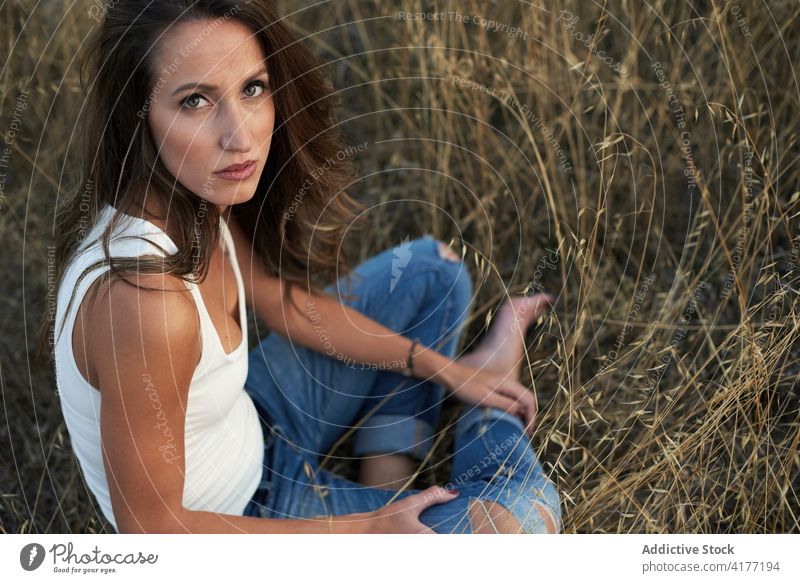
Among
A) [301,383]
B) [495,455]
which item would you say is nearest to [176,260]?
[301,383]

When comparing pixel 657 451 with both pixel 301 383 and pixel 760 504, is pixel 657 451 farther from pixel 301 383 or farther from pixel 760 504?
pixel 301 383

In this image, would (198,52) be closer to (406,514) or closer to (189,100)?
(189,100)

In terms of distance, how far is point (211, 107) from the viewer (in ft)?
3.35

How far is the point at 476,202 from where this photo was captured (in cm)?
178

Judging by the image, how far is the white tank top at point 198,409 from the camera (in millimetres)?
987

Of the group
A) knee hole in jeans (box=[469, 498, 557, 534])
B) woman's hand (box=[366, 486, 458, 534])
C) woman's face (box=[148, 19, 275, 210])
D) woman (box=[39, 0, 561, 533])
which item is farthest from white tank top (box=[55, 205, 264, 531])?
knee hole in jeans (box=[469, 498, 557, 534])

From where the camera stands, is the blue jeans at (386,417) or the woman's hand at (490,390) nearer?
the blue jeans at (386,417)

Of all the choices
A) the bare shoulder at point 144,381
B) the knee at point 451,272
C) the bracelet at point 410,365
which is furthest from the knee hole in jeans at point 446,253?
the bare shoulder at point 144,381

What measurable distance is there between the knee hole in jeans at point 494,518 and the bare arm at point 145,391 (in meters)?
0.42

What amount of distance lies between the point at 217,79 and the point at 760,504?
3.46 ft

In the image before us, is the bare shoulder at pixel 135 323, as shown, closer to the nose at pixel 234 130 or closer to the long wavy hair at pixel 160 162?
the long wavy hair at pixel 160 162

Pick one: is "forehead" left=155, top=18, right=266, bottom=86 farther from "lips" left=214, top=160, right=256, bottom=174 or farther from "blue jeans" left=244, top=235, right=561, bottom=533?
"blue jeans" left=244, top=235, right=561, bottom=533

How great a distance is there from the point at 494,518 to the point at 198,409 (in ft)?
1.53

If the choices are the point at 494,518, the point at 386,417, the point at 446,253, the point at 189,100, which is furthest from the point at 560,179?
the point at 189,100
